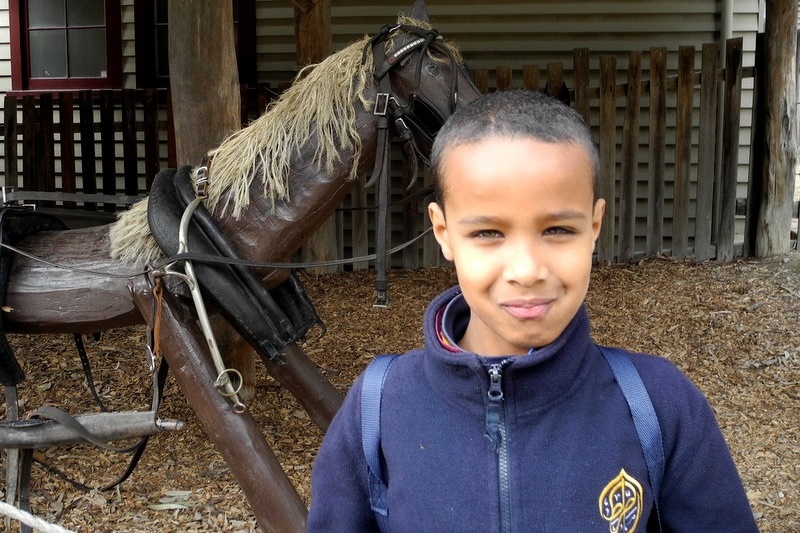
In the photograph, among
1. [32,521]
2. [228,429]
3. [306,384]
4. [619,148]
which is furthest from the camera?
[619,148]

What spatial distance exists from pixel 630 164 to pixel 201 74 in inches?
150

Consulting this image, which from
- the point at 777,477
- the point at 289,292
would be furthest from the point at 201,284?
the point at 777,477

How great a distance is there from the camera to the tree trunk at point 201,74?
362 cm

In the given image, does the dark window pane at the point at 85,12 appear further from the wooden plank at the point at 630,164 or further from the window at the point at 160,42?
the wooden plank at the point at 630,164

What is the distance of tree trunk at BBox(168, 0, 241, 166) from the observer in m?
3.62

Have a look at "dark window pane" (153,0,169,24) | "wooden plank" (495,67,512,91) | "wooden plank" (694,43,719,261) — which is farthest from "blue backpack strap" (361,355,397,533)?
"dark window pane" (153,0,169,24)

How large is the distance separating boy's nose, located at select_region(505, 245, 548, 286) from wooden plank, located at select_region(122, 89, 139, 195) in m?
5.98

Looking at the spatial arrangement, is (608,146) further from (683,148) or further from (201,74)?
(201,74)

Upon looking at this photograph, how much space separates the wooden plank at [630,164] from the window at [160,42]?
3.28m

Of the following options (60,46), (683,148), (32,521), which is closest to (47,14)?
(60,46)

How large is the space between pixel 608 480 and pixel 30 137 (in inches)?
261

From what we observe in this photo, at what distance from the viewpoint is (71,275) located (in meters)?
2.83

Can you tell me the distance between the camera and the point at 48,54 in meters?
7.65

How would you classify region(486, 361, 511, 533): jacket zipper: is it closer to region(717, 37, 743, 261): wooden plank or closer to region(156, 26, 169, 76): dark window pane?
region(717, 37, 743, 261): wooden plank
